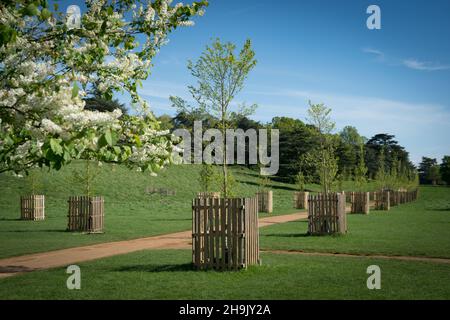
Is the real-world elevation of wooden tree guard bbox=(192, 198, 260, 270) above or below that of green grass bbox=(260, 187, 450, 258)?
above

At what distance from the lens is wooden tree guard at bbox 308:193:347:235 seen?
60.0ft

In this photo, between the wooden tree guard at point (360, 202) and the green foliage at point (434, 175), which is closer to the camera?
the wooden tree guard at point (360, 202)

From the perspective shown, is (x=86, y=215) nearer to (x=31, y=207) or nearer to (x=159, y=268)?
(x=31, y=207)

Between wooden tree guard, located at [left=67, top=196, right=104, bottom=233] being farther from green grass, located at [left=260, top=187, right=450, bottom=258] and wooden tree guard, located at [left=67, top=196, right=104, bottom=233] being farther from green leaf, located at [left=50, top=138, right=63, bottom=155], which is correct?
green leaf, located at [left=50, top=138, right=63, bottom=155]

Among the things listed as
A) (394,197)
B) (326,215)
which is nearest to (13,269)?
(326,215)

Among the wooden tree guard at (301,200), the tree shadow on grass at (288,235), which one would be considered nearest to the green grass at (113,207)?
the wooden tree guard at (301,200)

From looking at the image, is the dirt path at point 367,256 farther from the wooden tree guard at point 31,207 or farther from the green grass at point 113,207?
the wooden tree guard at point 31,207

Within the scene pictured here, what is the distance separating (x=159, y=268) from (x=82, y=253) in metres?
4.15

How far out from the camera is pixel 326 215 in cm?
1845

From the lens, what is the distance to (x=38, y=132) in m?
4.89

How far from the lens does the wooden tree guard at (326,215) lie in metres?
18.3

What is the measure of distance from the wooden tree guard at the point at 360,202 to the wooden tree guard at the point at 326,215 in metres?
14.8

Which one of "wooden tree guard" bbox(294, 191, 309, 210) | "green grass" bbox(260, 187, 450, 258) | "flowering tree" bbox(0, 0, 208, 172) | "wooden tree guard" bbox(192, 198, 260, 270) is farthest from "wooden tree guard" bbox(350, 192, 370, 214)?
"flowering tree" bbox(0, 0, 208, 172)

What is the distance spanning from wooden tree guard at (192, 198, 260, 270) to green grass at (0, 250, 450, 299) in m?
0.40
